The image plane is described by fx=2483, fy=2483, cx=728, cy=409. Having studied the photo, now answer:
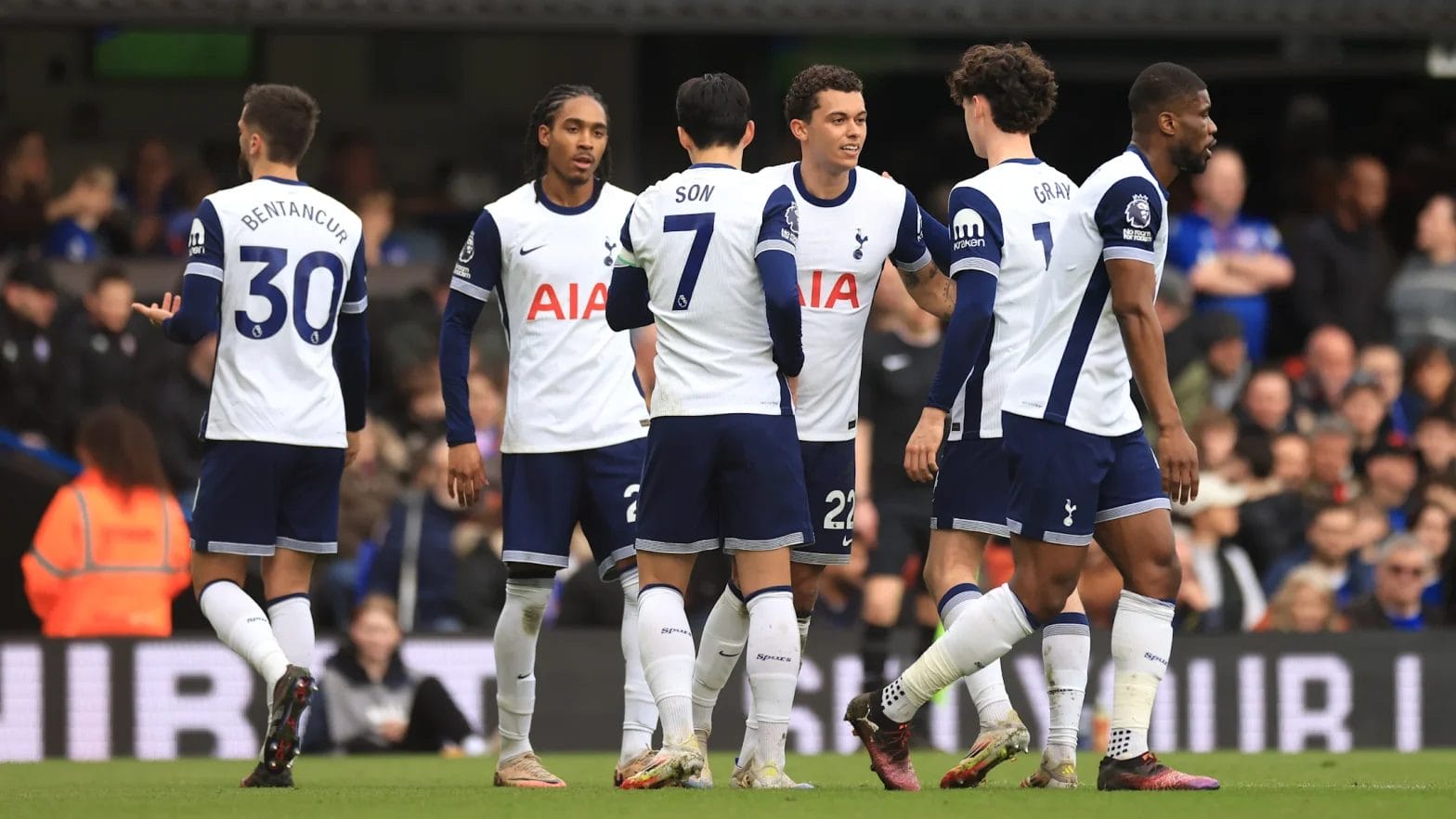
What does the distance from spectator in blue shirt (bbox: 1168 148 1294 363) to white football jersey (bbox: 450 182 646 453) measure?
7.45 meters

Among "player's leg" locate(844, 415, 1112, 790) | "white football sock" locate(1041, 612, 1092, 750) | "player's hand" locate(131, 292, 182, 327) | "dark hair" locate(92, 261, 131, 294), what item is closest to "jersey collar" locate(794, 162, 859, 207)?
"player's leg" locate(844, 415, 1112, 790)

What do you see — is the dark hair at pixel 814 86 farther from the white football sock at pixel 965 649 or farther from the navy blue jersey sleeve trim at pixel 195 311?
the navy blue jersey sleeve trim at pixel 195 311

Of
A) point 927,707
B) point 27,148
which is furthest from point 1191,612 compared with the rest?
point 27,148

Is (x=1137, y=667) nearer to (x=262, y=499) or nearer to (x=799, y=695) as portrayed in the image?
(x=262, y=499)

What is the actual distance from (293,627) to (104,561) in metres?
3.77

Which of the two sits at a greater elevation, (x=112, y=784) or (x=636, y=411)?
(x=636, y=411)

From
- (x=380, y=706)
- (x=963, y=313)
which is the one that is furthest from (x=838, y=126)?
(x=380, y=706)

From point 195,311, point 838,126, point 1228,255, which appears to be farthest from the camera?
point 1228,255

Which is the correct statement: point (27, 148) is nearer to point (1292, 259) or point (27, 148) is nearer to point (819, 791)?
point (1292, 259)

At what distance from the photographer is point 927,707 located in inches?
501

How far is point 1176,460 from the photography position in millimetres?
7582

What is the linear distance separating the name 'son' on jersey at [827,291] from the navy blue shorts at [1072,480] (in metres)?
0.95

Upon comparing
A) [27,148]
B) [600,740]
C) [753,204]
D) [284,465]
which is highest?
[27,148]

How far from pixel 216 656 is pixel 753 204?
542cm
